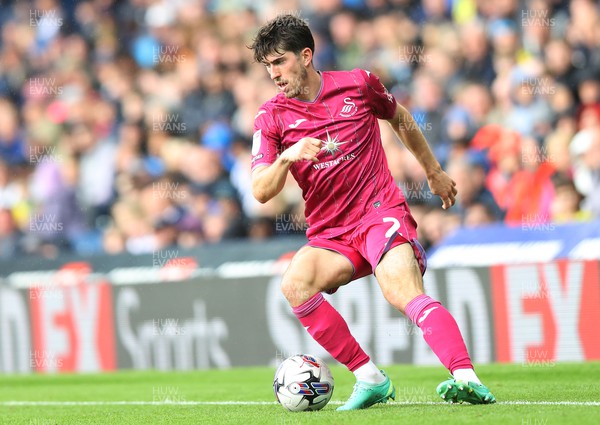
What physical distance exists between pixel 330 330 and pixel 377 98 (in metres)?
1.35

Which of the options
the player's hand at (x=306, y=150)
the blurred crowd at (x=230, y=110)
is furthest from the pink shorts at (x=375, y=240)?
the blurred crowd at (x=230, y=110)

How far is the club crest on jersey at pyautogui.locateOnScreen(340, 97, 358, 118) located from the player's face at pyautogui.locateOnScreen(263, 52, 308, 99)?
291mm

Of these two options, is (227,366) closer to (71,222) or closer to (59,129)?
(71,222)

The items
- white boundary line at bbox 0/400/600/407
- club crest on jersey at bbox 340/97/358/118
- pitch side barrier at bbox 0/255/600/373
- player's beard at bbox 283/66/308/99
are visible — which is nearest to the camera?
white boundary line at bbox 0/400/600/407

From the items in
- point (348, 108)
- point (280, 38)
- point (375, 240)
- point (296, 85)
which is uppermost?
point (280, 38)

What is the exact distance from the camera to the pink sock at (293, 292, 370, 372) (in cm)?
632

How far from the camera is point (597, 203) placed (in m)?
10.2

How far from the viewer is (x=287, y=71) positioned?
20.5ft

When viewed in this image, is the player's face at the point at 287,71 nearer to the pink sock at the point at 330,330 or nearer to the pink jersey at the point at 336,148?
the pink jersey at the point at 336,148

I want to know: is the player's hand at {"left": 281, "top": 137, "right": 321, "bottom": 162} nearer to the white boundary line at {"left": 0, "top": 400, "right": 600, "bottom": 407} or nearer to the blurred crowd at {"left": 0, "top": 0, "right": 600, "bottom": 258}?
the white boundary line at {"left": 0, "top": 400, "right": 600, "bottom": 407}

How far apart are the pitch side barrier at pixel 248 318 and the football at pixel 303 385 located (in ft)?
11.9

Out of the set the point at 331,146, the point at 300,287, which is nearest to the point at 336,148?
the point at 331,146

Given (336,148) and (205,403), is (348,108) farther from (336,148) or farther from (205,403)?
(205,403)

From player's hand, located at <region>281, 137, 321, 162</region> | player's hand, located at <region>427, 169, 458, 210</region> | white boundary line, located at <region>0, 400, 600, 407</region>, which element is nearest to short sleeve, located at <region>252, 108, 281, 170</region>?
player's hand, located at <region>281, 137, 321, 162</region>
